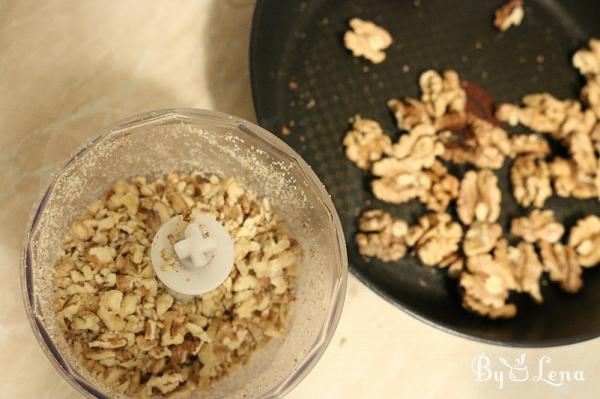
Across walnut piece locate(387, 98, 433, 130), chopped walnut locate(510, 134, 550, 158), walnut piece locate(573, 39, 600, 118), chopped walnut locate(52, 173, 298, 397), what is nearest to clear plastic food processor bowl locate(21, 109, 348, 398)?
chopped walnut locate(52, 173, 298, 397)

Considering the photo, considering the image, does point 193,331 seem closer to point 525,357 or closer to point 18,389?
point 18,389

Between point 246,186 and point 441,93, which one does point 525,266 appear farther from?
point 246,186

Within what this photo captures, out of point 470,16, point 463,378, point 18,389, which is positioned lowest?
point 18,389

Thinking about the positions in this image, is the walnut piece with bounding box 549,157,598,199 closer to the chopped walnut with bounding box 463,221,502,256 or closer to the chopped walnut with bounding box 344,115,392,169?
the chopped walnut with bounding box 463,221,502,256

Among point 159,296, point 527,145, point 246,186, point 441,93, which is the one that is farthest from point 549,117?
point 159,296

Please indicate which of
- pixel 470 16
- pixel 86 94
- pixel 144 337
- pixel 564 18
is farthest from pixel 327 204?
pixel 564 18
